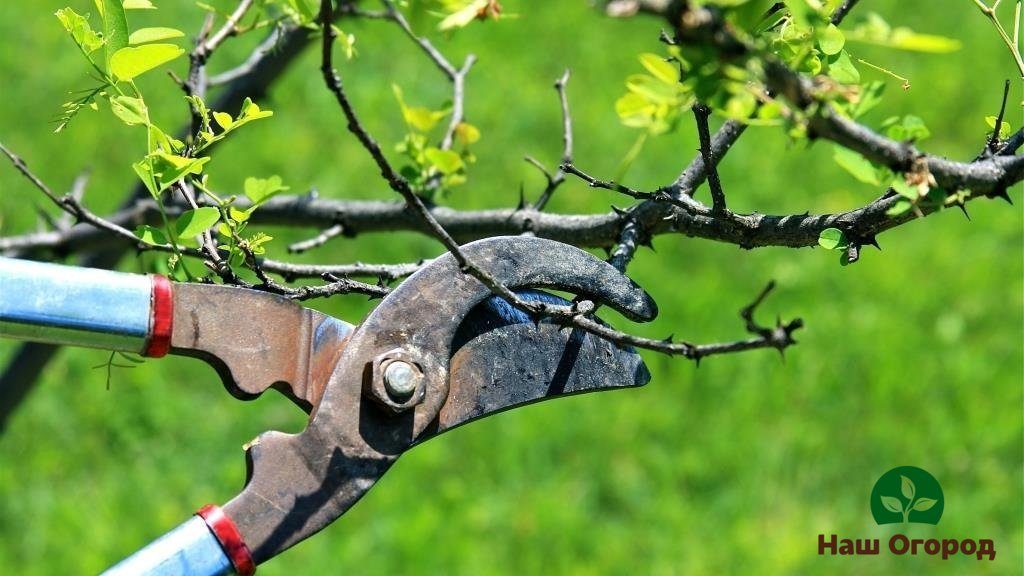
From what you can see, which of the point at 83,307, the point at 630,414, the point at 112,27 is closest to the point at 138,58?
the point at 112,27

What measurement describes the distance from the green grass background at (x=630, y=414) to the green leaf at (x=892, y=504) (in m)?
1.41

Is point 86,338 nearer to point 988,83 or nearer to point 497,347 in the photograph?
point 497,347

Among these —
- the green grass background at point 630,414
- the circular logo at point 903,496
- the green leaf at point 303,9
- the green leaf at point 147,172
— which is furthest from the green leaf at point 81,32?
the green grass background at point 630,414

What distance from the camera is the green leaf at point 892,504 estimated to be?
2.43 m

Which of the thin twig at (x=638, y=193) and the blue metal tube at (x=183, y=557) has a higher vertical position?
the thin twig at (x=638, y=193)

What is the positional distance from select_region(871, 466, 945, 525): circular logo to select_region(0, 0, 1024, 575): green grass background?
133 centimetres

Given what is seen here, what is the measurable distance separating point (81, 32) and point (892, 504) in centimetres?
181

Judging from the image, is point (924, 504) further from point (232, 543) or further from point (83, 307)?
point (83, 307)

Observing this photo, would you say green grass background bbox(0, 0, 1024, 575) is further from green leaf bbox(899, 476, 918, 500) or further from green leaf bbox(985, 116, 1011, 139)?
green leaf bbox(985, 116, 1011, 139)

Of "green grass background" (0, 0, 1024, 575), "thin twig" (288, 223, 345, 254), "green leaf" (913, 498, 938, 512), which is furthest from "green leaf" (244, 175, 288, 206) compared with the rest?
"green grass background" (0, 0, 1024, 575)

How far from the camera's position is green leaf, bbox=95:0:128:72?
1.49 metres

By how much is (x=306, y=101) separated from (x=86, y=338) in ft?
15.3

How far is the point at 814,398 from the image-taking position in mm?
4461

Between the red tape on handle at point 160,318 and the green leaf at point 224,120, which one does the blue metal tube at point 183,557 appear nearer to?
the red tape on handle at point 160,318
